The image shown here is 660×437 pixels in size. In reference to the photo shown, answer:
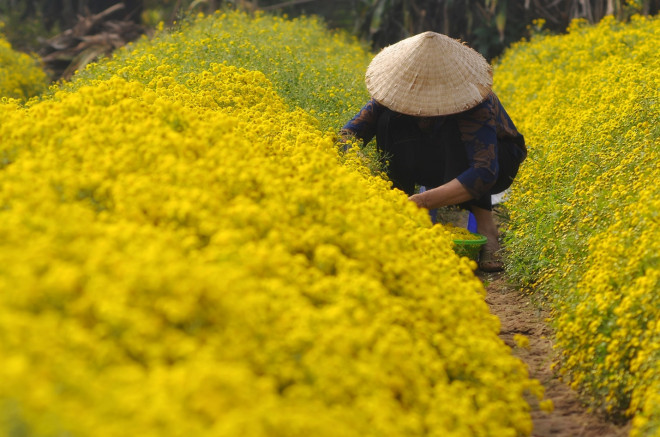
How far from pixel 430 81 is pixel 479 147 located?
53 centimetres

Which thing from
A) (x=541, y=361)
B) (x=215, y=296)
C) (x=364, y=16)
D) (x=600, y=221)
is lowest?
(x=364, y=16)

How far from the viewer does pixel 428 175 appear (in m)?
5.70

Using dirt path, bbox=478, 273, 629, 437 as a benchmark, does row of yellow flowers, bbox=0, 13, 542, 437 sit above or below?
above

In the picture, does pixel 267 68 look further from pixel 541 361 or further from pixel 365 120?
pixel 541 361

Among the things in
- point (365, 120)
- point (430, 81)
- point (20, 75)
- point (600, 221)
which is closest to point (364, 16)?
point (20, 75)

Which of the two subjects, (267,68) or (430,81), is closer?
(430,81)

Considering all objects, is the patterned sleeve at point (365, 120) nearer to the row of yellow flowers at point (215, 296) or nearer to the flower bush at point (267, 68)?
the flower bush at point (267, 68)

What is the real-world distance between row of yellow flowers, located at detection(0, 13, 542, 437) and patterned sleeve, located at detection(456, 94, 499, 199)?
1212mm

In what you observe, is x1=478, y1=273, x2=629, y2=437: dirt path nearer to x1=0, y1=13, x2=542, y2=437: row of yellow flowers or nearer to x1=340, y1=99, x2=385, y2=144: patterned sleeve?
x1=0, y1=13, x2=542, y2=437: row of yellow flowers

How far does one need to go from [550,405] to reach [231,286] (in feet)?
4.55

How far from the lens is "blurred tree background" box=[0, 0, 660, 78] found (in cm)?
1378

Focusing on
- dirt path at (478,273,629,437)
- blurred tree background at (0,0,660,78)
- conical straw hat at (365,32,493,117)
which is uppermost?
conical straw hat at (365,32,493,117)

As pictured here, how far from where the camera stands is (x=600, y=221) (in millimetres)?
4395

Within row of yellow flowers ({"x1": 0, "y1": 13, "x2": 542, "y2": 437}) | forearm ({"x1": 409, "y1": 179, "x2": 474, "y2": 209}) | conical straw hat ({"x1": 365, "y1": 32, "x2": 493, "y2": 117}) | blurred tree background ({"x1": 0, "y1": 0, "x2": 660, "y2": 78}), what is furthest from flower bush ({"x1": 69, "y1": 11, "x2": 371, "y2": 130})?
blurred tree background ({"x1": 0, "y1": 0, "x2": 660, "y2": 78})
